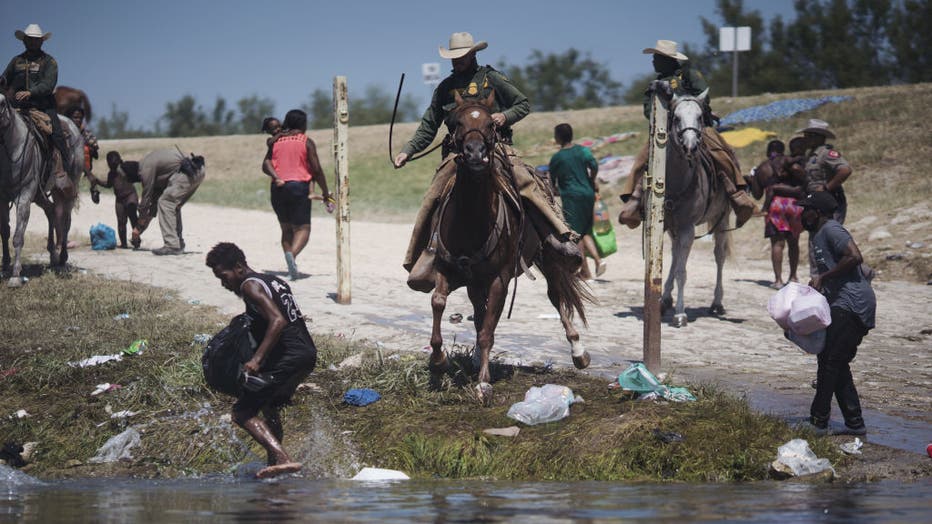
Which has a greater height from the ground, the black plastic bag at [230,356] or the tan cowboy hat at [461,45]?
the tan cowboy hat at [461,45]

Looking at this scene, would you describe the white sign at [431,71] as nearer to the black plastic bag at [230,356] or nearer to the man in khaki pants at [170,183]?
the man in khaki pants at [170,183]

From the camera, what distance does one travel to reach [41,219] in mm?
26031

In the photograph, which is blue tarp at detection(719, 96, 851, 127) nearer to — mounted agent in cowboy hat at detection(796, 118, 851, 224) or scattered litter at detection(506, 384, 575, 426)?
mounted agent in cowboy hat at detection(796, 118, 851, 224)

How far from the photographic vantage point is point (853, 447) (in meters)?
7.56

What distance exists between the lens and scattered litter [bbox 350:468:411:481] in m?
7.41

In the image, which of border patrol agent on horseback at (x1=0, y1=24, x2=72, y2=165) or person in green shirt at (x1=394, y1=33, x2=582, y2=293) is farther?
border patrol agent on horseback at (x1=0, y1=24, x2=72, y2=165)

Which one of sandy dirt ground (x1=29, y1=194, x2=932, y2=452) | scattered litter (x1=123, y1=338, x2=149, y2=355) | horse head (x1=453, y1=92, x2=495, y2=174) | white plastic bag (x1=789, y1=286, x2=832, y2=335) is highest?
horse head (x1=453, y1=92, x2=495, y2=174)

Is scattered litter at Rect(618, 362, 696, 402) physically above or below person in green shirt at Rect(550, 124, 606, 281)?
below

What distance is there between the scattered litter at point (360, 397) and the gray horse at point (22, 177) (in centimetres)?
750

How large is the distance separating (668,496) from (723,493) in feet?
1.24

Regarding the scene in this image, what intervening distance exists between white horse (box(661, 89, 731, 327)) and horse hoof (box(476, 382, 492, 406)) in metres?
5.07

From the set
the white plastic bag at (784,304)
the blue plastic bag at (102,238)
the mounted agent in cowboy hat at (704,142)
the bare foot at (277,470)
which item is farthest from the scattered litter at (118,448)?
the blue plastic bag at (102,238)

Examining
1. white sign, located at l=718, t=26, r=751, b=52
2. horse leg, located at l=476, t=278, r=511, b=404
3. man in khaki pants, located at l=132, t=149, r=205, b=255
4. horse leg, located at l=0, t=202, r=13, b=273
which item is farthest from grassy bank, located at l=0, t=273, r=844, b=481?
white sign, located at l=718, t=26, r=751, b=52

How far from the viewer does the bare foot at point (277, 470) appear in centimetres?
725
